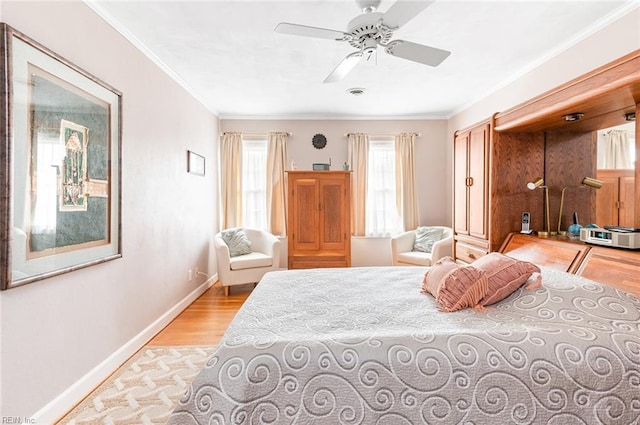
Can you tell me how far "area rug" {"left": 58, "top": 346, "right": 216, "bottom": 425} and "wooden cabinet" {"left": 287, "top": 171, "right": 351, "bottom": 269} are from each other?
6.97 ft

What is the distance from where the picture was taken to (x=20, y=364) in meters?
1.66

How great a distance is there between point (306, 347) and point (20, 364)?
1.52 meters

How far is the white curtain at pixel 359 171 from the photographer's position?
525cm

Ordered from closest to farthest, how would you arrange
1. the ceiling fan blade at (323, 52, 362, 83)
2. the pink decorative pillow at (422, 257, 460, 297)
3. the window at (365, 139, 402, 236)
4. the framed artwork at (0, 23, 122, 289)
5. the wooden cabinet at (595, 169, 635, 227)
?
the framed artwork at (0, 23, 122, 289), the pink decorative pillow at (422, 257, 460, 297), the wooden cabinet at (595, 169, 635, 227), the ceiling fan blade at (323, 52, 362, 83), the window at (365, 139, 402, 236)

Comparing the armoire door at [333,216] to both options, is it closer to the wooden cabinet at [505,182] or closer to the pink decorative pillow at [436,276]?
the wooden cabinet at [505,182]

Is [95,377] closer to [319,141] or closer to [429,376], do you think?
[429,376]

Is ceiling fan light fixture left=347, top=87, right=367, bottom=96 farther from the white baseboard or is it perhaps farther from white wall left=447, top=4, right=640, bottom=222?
the white baseboard

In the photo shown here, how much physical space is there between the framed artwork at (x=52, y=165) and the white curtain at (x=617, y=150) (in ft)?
11.3

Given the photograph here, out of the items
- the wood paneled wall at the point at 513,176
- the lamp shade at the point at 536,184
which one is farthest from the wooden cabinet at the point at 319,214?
the lamp shade at the point at 536,184

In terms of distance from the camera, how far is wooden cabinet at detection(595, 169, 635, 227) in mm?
2080

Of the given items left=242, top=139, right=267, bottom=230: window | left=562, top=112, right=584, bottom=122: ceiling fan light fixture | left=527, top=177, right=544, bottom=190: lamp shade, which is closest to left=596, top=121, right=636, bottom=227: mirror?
left=562, top=112, right=584, bottom=122: ceiling fan light fixture

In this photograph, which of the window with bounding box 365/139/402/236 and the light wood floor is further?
the window with bounding box 365/139/402/236

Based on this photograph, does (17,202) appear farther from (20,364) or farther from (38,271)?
(20,364)

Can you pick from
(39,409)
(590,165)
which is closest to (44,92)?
(39,409)
